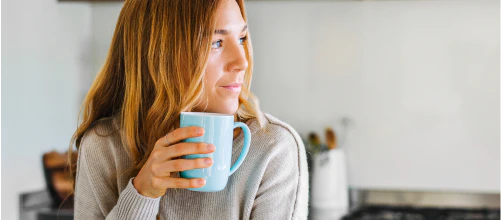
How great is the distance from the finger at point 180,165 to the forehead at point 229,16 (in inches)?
8.4

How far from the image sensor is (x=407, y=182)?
220cm

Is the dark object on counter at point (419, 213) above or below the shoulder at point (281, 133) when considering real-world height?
below

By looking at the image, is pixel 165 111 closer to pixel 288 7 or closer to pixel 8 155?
pixel 8 155

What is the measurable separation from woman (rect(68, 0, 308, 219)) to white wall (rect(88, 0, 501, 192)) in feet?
4.57

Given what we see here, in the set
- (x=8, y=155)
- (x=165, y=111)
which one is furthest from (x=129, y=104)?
(x=8, y=155)

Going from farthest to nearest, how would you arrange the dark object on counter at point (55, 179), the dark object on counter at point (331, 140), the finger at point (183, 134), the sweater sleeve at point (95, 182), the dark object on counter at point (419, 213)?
the dark object on counter at point (331, 140) → the dark object on counter at point (55, 179) → the dark object on counter at point (419, 213) → the sweater sleeve at point (95, 182) → the finger at point (183, 134)

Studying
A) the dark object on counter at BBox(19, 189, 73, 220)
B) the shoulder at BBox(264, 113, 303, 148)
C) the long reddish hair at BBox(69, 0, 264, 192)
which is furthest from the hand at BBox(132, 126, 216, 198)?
the dark object on counter at BBox(19, 189, 73, 220)

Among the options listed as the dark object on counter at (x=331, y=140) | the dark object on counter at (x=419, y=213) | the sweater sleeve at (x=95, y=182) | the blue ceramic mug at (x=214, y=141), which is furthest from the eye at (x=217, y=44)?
the dark object on counter at (x=331, y=140)

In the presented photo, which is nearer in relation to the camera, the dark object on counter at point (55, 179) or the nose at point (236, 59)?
the nose at point (236, 59)

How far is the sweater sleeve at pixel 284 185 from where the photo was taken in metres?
0.82

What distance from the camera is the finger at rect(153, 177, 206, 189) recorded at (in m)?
0.67

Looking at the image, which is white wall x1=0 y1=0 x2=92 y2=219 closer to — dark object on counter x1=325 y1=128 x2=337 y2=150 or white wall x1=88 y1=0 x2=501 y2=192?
white wall x1=88 y1=0 x2=501 y2=192

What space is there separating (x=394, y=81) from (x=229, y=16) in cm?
155

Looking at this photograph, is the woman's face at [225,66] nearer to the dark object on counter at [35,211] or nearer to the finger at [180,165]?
the finger at [180,165]
